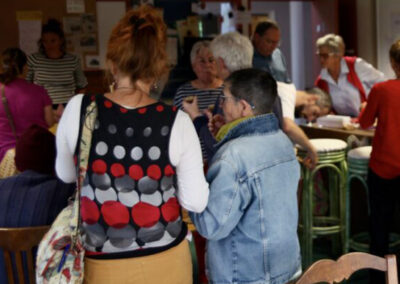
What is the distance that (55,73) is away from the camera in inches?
189

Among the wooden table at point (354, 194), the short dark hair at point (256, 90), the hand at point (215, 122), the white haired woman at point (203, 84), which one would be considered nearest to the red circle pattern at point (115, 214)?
the short dark hair at point (256, 90)

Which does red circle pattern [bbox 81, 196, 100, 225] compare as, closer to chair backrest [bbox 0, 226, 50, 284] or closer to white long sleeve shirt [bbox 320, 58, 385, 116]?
chair backrest [bbox 0, 226, 50, 284]

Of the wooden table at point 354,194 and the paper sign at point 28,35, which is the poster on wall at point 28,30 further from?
the wooden table at point 354,194

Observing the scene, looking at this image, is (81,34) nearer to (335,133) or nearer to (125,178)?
(335,133)

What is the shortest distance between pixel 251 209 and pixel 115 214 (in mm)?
463

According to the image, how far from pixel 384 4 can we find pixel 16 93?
390cm

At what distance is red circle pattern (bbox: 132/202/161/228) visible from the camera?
1719mm

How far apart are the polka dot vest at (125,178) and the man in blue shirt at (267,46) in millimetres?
2867

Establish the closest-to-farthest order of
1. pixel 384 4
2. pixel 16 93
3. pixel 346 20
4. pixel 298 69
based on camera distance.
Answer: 1. pixel 16 93
2. pixel 384 4
3. pixel 346 20
4. pixel 298 69

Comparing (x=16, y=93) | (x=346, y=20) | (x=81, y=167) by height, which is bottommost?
(x=81, y=167)

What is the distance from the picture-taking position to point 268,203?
191cm

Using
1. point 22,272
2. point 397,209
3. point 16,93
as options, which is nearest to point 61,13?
point 16,93

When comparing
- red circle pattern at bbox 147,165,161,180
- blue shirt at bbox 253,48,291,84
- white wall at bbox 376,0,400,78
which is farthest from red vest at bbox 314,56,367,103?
red circle pattern at bbox 147,165,161,180

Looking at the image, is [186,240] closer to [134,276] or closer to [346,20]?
[134,276]
